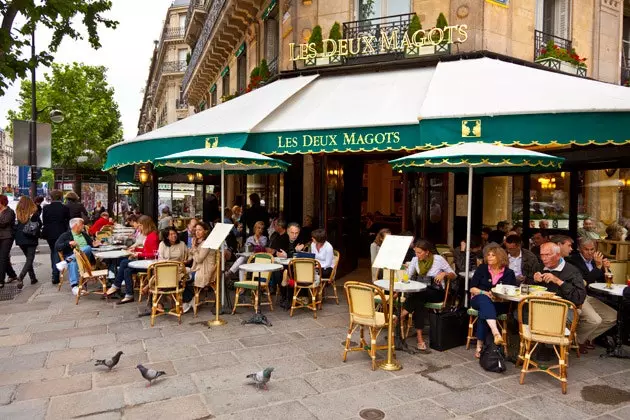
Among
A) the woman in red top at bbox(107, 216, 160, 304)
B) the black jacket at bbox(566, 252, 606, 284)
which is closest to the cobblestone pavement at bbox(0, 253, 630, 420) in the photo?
the black jacket at bbox(566, 252, 606, 284)

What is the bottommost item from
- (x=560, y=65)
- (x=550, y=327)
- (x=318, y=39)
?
(x=550, y=327)

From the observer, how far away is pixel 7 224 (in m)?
9.09

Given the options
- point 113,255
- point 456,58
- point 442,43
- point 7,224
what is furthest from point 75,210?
point 456,58

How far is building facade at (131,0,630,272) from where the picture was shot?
30.0ft

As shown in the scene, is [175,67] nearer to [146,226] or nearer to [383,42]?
[383,42]

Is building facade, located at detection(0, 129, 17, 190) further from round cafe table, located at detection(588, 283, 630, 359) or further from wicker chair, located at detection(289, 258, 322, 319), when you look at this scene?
round cafe table, located at detection(588, 283, 630, 359)

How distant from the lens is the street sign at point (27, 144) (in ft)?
28.7

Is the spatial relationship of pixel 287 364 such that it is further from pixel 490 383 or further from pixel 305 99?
pixel 305 99

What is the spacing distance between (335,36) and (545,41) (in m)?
A: 4.60

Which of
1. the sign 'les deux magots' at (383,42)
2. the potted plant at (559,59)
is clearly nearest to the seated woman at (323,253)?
the sign 'les deux magots' at (383,42)

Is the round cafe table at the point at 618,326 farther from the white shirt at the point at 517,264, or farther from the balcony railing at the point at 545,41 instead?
the balcony railing at the point at 545,41

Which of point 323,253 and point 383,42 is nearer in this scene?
point 323,253

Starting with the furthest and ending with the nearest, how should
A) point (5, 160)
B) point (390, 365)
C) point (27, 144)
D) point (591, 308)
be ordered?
point (5, 160) → point (27, 144) → point (591, 308) → point (390, 365)

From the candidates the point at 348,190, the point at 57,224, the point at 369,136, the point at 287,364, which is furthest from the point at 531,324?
the point at 57,224
